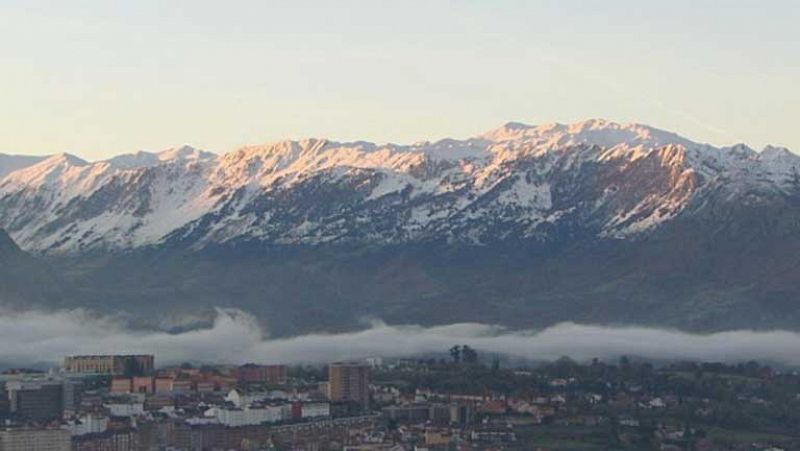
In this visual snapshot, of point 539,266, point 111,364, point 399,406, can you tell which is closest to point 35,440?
point 399,406

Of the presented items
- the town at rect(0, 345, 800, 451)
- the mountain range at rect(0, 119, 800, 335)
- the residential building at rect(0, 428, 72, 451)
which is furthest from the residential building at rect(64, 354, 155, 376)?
the residential building at rect(0, 428, 72, 451)

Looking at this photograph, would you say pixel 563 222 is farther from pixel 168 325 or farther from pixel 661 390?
pixel 661 390

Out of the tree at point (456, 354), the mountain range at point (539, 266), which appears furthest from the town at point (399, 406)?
the mountain range at point (539, 266)

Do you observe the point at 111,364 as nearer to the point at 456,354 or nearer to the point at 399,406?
the point at 456,354

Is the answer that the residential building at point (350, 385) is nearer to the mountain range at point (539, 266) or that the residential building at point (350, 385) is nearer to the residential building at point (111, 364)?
the residential building at point (111, 364)

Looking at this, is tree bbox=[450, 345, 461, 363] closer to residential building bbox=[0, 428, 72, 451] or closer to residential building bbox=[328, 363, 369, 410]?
residential building bbox=[328, 363, 369, 410]

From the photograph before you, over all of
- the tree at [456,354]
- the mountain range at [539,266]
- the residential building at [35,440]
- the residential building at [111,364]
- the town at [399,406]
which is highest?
the mountain range at [539,266]

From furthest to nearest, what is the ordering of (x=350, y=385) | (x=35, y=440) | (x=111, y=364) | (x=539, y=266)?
(x=539, y=266) → (x=111, y=364) → (x=350, y=385) → (x=35, y=440)

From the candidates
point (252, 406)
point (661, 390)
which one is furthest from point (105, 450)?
point (661, 390)

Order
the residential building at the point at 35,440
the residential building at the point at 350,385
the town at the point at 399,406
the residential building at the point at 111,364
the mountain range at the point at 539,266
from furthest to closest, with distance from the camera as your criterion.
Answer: the mountain range at the point at 539,266
the residential building at the point at 111,364
the residential building at the point at 350,385
the town at the point at 399,406
the residential building at the point at 35,440

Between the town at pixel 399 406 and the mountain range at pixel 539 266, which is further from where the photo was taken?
the mountain range at pixel 539 266
